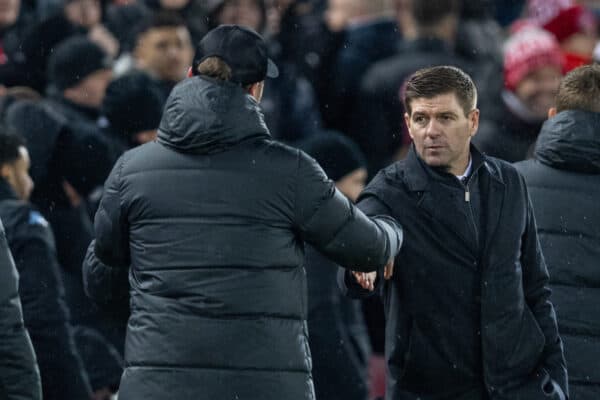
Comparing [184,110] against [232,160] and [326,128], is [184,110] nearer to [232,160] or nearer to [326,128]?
[232,160]

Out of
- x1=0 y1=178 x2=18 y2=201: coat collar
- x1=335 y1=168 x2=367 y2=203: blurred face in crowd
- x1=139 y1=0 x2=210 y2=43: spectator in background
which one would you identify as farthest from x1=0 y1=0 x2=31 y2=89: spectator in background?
x1=0 y1=178 x2=18 y2=201: coat collar

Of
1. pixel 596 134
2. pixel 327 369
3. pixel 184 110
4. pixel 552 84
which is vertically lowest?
pixel 327 369

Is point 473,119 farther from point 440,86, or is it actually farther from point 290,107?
point 290,107

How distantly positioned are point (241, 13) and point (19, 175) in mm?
4486

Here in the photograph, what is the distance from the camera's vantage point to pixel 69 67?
1007 cm

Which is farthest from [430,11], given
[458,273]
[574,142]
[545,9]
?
[458,273]

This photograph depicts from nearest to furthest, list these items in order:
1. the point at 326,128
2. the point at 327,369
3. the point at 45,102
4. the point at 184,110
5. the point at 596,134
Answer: the point at 184,110 → the point at 596,134 → the point at 327,369 → the point at 45,102 → the point at 326,128

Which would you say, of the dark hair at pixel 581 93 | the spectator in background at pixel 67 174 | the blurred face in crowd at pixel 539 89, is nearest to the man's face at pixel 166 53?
the spectator in background at pixel 67 174

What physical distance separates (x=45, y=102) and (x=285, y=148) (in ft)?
13.9

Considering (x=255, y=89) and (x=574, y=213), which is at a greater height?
(x=255, y=89)

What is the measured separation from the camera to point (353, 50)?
11.7 meters

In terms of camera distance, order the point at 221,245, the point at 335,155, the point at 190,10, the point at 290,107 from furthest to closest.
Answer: the point at 190,10 < the point at 290,107 < the point at 335,155 < the point at 221,245

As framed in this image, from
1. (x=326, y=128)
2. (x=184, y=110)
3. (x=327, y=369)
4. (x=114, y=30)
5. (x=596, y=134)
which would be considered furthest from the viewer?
(x=114, y=30)

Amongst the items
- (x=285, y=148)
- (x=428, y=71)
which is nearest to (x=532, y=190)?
(x=428, y=71)
